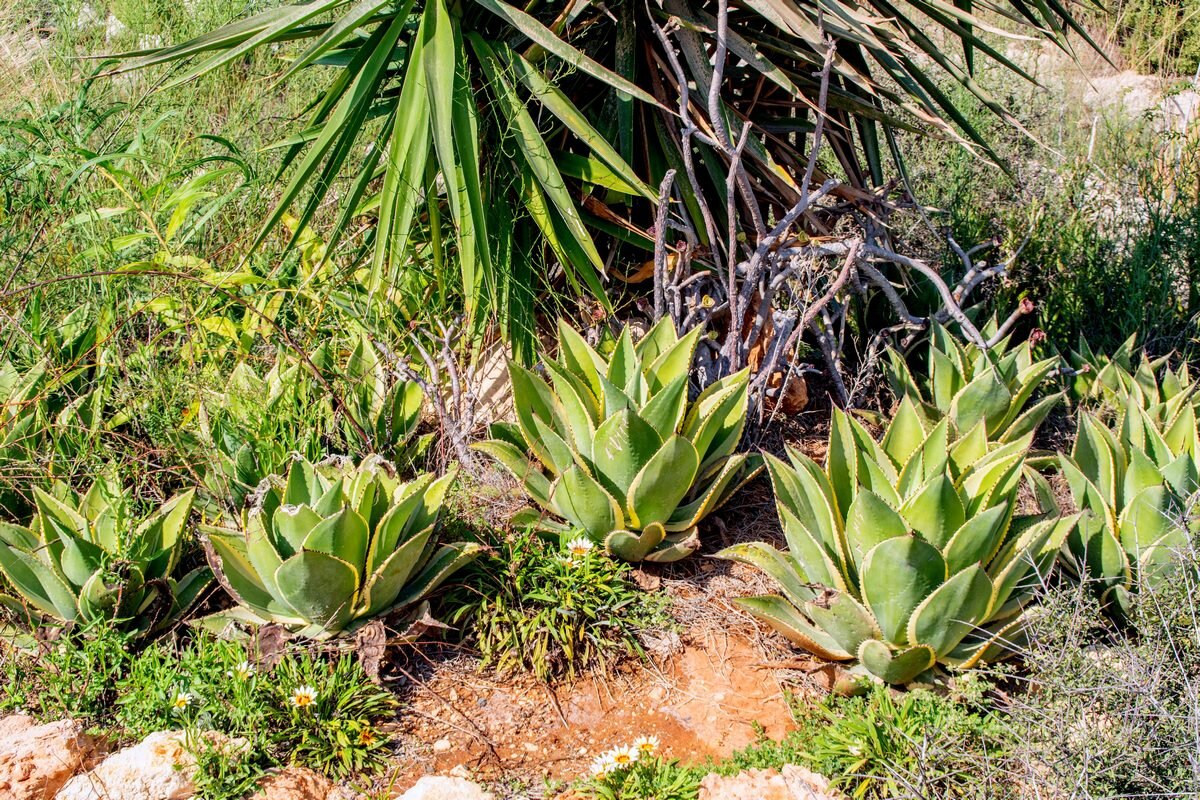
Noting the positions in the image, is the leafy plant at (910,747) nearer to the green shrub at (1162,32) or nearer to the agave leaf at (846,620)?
the agave leaf at (846,620)

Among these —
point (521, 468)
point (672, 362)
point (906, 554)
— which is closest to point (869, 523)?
point (906, 554)

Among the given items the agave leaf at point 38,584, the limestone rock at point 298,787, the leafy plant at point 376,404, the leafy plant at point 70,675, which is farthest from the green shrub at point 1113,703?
the agave leaf at point 38,584

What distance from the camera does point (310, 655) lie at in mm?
2547

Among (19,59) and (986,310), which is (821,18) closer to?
(986,310)

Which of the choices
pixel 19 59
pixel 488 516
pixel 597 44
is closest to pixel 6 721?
pixel 488 516

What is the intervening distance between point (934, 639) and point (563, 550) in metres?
1.01

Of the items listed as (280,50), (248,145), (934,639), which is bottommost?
(934,639)

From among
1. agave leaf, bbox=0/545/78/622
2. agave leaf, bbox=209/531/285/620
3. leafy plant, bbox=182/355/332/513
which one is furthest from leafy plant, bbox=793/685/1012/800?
agave leaf, bbox=0/545/78/622

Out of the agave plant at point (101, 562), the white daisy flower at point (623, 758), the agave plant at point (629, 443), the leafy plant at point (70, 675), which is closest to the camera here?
the white daisy flower at point (623, 758)

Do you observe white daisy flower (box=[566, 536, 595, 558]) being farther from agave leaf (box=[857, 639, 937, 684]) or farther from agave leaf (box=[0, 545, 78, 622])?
agave leaf (box=[0, 545, 78, 622])

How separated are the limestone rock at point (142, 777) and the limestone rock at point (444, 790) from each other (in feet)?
1.54

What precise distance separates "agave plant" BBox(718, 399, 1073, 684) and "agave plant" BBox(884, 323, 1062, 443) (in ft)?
1.49

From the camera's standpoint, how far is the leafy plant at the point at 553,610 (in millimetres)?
2701

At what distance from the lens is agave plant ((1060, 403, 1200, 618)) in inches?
99.0
